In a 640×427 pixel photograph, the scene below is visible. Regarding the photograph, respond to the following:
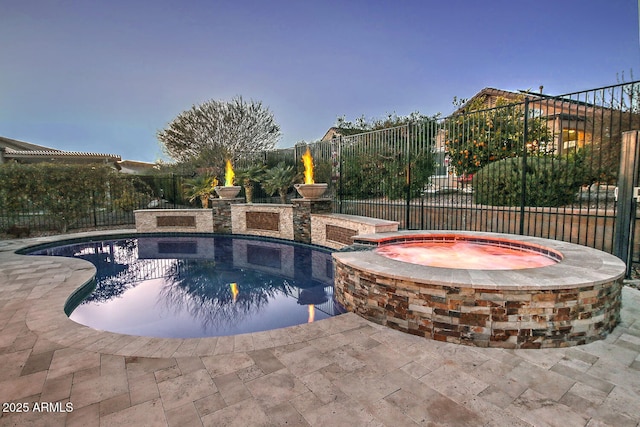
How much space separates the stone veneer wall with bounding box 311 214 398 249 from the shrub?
7.96ft

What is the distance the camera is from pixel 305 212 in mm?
10070

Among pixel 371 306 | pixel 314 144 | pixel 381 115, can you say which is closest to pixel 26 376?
pixel 371 306

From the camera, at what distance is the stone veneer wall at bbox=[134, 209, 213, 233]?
1256cm

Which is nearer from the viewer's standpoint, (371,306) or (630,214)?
(371,306)

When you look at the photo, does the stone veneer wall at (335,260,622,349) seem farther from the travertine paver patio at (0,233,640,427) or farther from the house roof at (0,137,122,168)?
the house roof at (0,137,122,168)

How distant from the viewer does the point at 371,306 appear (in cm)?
386

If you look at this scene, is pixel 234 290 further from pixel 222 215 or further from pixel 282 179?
pixel 222 215

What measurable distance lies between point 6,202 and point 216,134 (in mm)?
11481

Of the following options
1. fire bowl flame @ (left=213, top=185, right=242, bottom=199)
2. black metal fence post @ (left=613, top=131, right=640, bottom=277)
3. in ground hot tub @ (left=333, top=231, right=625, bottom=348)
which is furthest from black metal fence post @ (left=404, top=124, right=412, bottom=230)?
fire bowl flame @ (left=213, top=185, right=242, bottom=199)

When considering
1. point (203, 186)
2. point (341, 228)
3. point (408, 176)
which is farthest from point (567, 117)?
point (203, 186)

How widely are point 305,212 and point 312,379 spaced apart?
7.61 m

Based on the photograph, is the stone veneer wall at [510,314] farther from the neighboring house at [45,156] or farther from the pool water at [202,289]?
the neighboring house at [45,156]

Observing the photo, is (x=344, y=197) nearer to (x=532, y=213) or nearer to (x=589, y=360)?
(x=532, y=213)

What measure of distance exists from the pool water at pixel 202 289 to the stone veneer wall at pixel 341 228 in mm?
422
